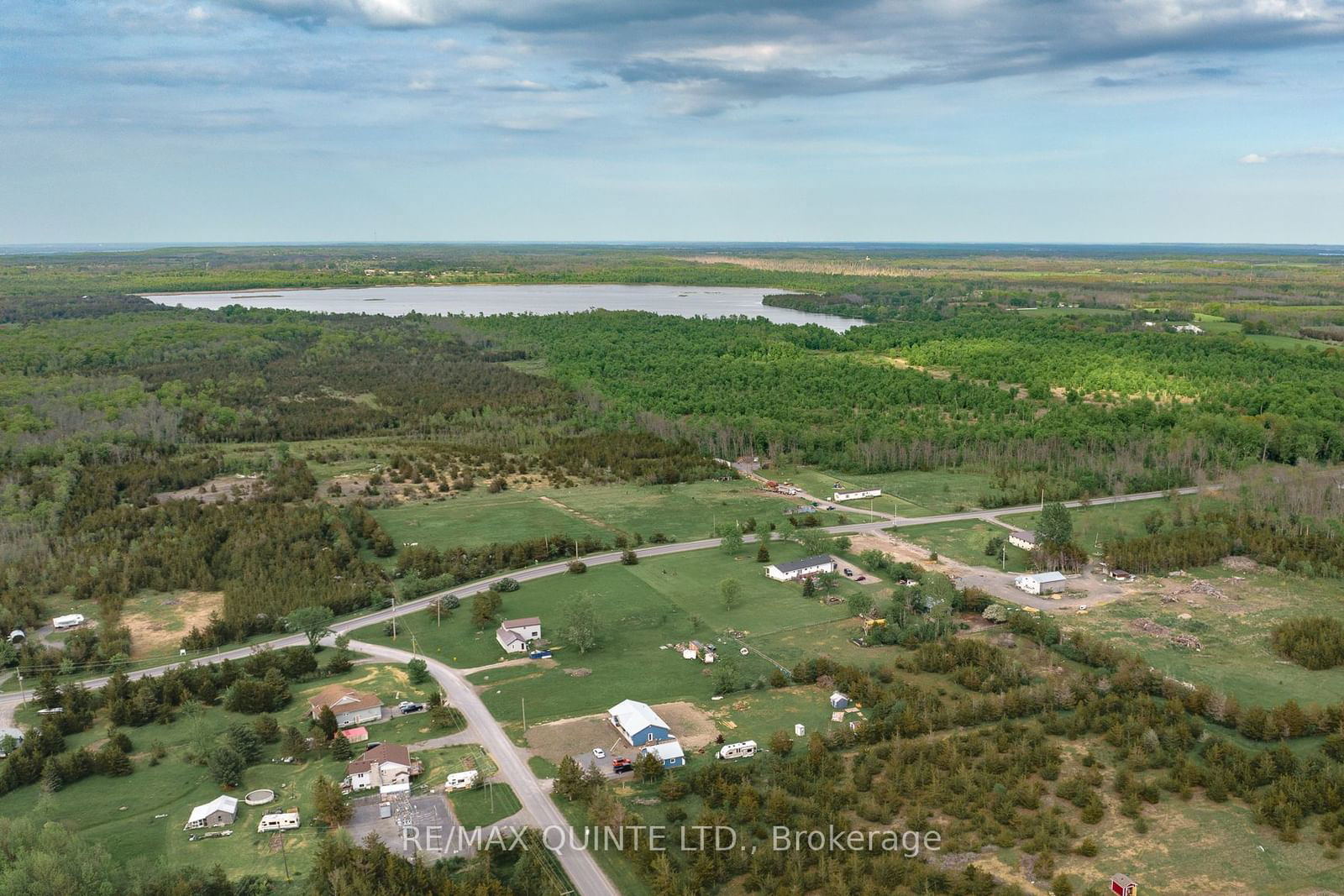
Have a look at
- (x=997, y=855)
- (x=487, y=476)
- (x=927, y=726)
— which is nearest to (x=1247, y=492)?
(x=927, y=726)

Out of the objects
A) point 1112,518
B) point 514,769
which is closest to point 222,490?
point 514,769

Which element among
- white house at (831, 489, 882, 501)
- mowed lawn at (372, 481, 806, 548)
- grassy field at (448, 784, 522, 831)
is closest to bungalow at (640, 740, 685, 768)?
grassy field at (448, 784, 522, 831)

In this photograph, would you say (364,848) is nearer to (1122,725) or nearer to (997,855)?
(997,855)

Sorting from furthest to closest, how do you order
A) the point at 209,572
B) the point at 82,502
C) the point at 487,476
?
the point at 487,476 < the point at 82,502 < the point at 209,572

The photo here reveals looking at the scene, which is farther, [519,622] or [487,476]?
[487,476]

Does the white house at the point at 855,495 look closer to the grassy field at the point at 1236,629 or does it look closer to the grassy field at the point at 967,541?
the grassy field at the point at 967,541

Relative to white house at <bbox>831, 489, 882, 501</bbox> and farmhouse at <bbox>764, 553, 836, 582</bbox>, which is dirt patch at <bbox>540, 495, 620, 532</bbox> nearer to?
farmhouse at <bbox>764, 553, 836, 582</bbox>

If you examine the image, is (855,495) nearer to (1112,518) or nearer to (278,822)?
(1112,518)
